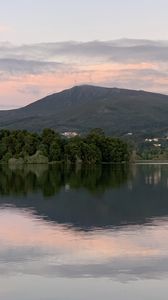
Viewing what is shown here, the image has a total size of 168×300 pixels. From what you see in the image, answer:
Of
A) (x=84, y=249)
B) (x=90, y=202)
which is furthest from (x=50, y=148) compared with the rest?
(x=84, y=249)

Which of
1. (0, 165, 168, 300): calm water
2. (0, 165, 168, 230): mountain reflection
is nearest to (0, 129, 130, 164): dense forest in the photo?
(0, 165, 168, 230): mountain reflection

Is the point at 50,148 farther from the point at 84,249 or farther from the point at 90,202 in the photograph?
the point at 84,249

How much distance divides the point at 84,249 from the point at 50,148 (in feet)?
270

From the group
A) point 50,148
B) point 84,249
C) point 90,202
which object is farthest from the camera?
point 50,148

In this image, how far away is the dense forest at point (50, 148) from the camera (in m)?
101

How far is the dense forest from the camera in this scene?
101m

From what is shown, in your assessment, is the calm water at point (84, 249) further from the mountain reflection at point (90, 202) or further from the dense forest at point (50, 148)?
the dense forest at point (50, 148)

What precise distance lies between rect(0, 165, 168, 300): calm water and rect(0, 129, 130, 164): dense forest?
64890mm

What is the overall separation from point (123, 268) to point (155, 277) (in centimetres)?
125

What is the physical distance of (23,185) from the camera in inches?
1912

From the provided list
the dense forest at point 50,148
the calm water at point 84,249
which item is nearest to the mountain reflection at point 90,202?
the calm water at point 84,249

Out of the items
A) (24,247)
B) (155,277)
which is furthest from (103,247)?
(155,277)

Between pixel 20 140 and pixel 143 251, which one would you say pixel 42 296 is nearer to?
pixel 143 251

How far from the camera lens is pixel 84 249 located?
753 inches
